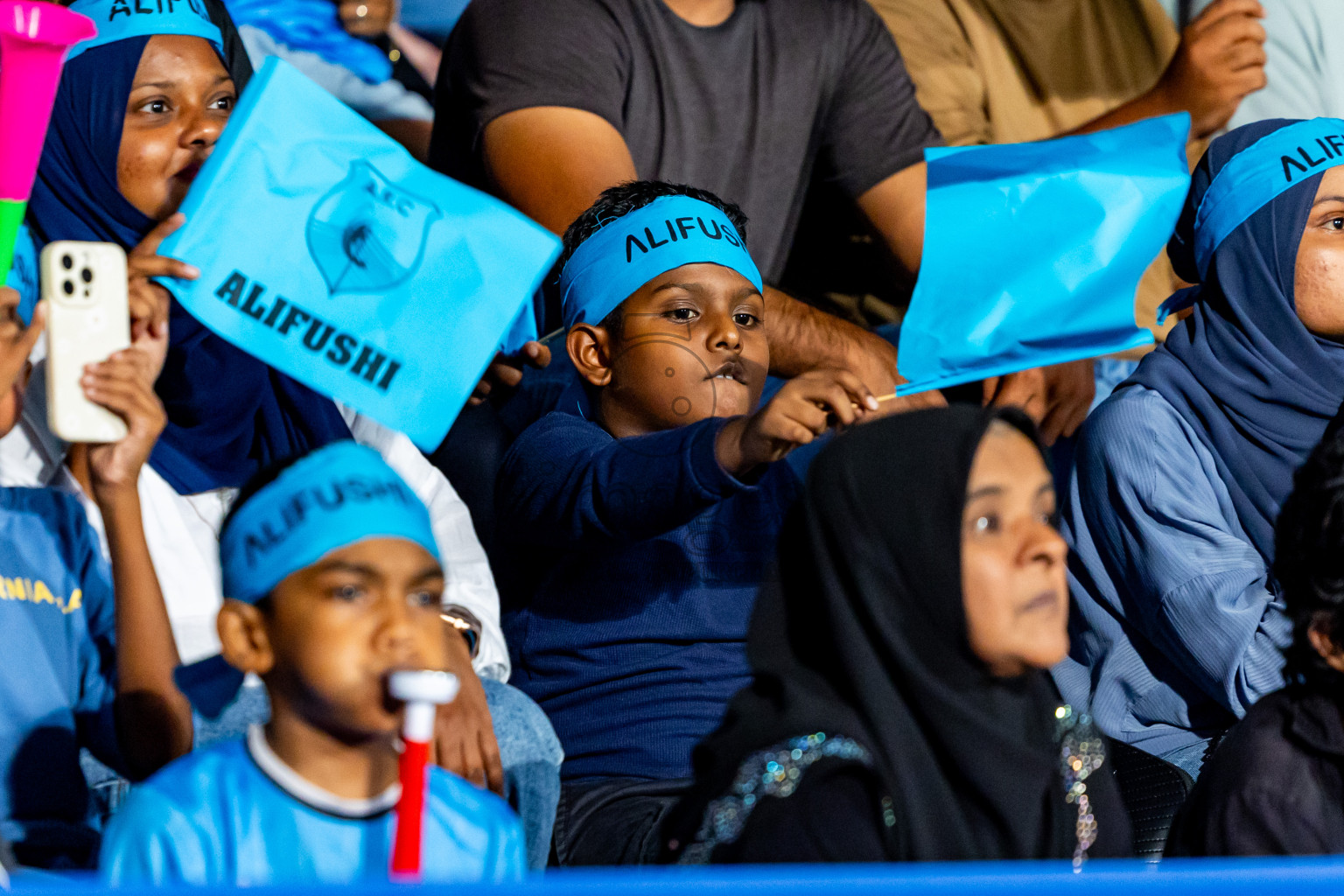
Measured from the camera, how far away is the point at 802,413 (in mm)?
2053

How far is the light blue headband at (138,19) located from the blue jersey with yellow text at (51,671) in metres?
0.86

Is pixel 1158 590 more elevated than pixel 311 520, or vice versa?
pixel 311 520

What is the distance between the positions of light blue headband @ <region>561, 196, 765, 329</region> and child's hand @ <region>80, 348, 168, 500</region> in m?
0.89

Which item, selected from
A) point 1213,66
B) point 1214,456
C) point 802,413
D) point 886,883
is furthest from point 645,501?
point 1213,66

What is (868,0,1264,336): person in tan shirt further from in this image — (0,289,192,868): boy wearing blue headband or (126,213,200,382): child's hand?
(0,289,192,868): boy wearing blue headband

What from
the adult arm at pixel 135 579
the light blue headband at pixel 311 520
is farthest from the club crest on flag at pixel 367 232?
the light blue headband at pixel 311 520

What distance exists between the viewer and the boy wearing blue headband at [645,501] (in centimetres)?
214

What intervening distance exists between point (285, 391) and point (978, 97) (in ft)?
7.14

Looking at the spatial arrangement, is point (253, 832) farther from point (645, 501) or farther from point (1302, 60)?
point (1302, 60)

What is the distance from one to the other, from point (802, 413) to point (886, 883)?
2.52 ft

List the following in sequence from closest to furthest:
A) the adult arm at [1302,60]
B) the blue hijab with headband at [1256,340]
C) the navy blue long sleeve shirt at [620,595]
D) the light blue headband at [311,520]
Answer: the light blue headband at [311,520], the navy blue long sleeve shirt at [620,595], the blue hijab with headband at [1256,340], the adult arm at [1302,60]

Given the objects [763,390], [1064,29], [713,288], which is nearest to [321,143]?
[713,288]

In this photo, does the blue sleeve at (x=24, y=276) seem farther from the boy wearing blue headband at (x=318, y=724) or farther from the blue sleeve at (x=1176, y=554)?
the blue sleeve at (x=1176, y=554)

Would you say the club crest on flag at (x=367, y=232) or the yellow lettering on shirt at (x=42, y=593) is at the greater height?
the club crest on flag at (x=367, y=232)
